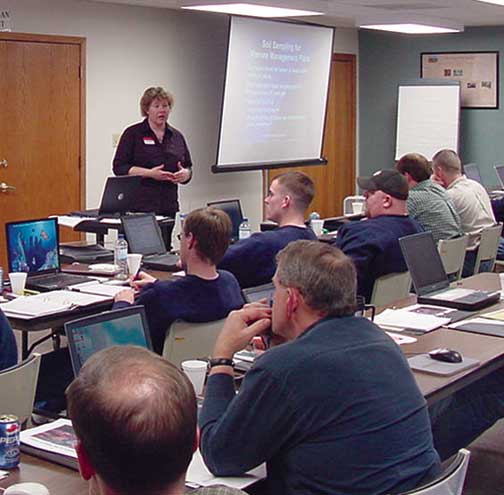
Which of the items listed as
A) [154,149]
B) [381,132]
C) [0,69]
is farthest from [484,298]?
[381,132]

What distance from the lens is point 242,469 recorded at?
2387 millimetres

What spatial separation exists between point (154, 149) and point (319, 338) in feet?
16.5

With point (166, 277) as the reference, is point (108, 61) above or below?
above

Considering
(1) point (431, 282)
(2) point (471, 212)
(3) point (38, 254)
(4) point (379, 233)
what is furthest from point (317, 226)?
(3) point (38, 254)

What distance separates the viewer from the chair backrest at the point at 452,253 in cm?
A: 573

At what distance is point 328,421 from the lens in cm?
232

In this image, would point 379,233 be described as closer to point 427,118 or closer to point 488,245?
point 488,245

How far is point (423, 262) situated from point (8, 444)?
254cm

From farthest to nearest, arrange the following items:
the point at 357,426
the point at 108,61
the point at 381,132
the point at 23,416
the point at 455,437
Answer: the point at 381,132, the point at 108,61, the point at 455,437, the point at 23,416, the point at 357,426

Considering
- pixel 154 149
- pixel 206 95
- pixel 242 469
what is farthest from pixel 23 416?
pixel 206 95

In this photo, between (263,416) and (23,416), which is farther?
(23,416)

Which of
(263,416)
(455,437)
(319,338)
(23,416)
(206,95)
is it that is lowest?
(455,437)

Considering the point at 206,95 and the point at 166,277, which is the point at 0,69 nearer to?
the point at 206,95

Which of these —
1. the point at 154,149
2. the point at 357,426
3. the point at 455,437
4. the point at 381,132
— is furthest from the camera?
the point at 381,132
